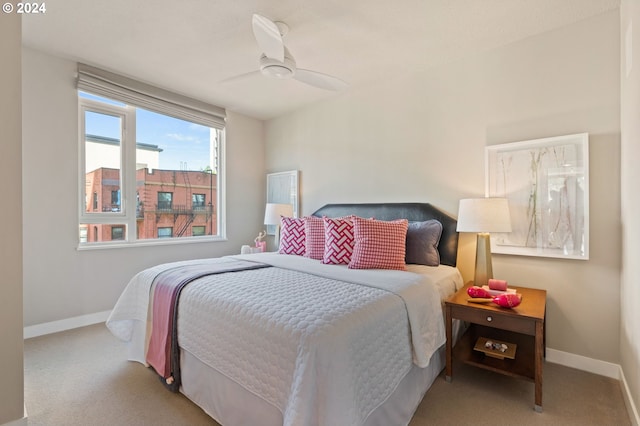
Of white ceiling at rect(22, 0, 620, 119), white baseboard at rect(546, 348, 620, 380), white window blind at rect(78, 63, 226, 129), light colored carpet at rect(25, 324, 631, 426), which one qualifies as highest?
white ceiling at rect(22, 0, 620, 119)

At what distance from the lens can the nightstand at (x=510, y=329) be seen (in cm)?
175

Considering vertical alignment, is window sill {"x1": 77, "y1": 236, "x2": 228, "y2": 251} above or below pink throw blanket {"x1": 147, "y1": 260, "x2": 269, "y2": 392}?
above

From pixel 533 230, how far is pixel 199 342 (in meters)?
2.56

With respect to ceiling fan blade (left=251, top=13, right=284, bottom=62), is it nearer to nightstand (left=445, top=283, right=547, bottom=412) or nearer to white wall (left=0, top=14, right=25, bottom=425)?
white wall (left=0, top=14, right=25, bottom=425)

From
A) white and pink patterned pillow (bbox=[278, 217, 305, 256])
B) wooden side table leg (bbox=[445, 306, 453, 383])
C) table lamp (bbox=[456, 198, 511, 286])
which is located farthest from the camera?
white and pink patterned pillow (bbox=[278, 217, 305, 256])

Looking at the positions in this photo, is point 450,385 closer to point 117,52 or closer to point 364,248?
point 364,248

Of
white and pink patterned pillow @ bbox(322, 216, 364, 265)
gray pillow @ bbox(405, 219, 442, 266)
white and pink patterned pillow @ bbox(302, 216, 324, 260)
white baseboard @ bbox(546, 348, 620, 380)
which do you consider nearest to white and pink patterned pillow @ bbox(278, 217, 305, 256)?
white and pink patterned pillow @ bbox(302, 216, 324, 260)

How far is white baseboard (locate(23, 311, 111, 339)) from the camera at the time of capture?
9.02ft

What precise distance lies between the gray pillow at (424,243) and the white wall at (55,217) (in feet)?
9.81

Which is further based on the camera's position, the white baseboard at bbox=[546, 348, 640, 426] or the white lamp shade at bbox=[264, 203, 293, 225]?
the white lamp shade at bbox=[264, 203, 293, 225]

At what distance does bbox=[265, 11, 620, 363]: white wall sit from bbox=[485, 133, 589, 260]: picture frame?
2.8 inches

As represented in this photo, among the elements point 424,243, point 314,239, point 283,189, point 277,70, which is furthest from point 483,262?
point 283,189

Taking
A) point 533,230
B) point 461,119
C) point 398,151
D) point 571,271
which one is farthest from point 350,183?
point 571,271

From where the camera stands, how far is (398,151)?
10.6 ft
